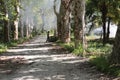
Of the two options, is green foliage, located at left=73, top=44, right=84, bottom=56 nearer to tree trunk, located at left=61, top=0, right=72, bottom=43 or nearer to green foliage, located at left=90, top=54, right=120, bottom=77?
green foliage, located at left=90, top=54, right=120, bottom=77

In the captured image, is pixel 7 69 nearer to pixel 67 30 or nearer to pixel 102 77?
pixel 102 77

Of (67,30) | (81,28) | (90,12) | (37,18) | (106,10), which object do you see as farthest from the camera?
(37,18)

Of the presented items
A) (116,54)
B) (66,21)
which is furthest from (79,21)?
(66,21)

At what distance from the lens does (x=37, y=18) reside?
384ft

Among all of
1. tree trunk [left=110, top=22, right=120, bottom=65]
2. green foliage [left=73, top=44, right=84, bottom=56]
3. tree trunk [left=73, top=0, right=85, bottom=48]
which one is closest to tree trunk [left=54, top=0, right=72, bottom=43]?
tree trunk [left=73, top=0, right=85, bottom=48]

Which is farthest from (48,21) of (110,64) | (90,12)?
(110,64)

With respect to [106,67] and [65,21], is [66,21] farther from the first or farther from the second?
[106,67]

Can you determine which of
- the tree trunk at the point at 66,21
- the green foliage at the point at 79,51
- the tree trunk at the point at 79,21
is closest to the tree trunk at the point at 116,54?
the green foliage at the point at 79,51

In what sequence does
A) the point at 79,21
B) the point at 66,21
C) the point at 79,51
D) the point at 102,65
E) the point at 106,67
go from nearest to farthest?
1. the point at 106,67
2. the point at 102,65
3. the point at 79,51
4. the point at 79,21
5. the point at 66,21

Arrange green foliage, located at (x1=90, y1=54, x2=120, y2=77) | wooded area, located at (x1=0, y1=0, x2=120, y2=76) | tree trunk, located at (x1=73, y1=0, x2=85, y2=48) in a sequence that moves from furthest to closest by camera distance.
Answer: tree trunk, located at (x1=73, y1=0, x2=85, y2=48)
wooded area, located at (x1=0, y1=0, x2=120, y2=76)
green foliage, located at (x1=90, y1=54, x2=120, y2=77)

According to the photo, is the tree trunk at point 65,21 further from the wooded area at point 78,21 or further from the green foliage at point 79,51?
the green foliage at point 79,51

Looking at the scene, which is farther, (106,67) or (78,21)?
(78,21)

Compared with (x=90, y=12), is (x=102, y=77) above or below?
below

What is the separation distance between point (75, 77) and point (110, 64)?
62.6 inches
